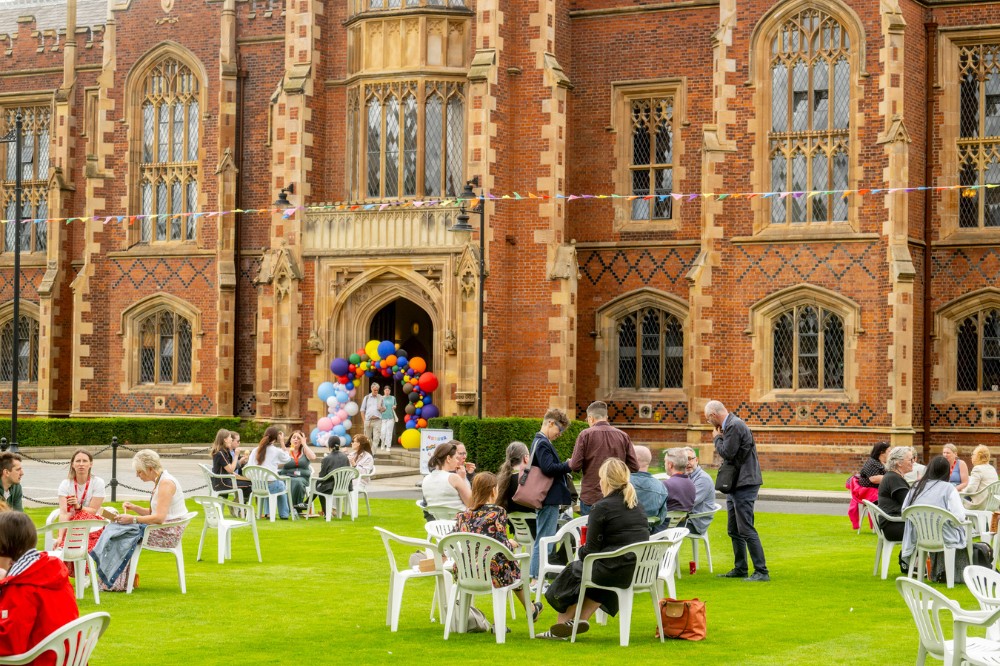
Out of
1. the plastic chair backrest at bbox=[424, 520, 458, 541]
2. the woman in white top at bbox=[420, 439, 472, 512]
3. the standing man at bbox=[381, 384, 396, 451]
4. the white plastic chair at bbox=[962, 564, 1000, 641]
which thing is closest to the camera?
the white plastic chair at bbox=[962, 564, 1000, 641]

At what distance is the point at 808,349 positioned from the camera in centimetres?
3036

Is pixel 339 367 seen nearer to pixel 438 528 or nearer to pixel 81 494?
pixel 81 494

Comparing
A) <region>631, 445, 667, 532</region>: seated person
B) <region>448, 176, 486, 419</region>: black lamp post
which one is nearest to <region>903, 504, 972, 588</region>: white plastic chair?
<region>631, 445, 667, 532</region>: seated person

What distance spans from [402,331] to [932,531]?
2164 cm

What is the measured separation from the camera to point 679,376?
32.9 metres

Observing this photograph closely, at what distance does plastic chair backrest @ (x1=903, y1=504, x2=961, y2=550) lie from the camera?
45.3 feet

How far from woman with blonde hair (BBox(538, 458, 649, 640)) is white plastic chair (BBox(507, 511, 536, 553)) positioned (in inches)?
82.1

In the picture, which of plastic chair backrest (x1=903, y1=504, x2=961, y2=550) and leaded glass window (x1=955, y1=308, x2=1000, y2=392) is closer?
plastic chair backrest (x1=903, y1=504, x2=961, y2=550)

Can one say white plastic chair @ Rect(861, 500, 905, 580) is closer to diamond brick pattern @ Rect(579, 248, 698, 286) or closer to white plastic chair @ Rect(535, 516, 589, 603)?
white plastic chair @ Rect(535, 516, 589, 603)

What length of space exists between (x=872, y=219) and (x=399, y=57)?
10.4 meters

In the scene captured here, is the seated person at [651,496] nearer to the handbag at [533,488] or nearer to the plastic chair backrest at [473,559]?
the handbag at [533,488]

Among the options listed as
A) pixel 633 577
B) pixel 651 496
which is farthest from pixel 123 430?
pixel 633 577

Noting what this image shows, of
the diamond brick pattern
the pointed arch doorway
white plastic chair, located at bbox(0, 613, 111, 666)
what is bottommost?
white plastic chair, located at bbox(0, 613, 111, 666)

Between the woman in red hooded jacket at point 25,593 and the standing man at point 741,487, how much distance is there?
7841mm
